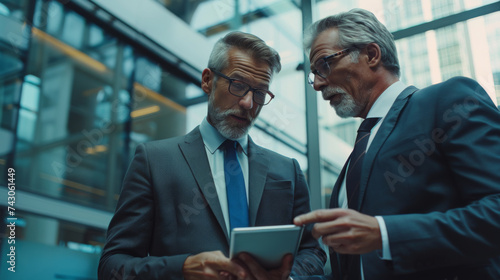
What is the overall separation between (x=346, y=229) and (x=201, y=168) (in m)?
0.80

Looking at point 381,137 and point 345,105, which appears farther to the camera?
point 345,105

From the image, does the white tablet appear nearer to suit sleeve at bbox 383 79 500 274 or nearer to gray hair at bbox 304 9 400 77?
suit sleeve at bbox 383 79 500 274

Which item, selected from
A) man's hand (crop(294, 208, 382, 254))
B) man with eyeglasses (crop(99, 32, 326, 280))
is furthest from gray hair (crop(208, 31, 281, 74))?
man's hand (crop(294, 208, 382, 254))

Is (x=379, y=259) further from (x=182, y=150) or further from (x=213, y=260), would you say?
(x=182, y=150)

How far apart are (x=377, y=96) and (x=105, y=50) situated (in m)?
3.26

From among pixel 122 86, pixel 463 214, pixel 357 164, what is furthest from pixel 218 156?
pixel 122 86

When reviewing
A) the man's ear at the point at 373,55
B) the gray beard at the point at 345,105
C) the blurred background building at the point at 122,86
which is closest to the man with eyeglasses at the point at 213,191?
the gray beard at the point at 345,105

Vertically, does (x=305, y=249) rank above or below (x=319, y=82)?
below

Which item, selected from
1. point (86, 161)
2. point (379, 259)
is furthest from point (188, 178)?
point (86, 161)

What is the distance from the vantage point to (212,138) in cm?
192

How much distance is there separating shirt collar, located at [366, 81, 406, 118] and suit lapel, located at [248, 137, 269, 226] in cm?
49

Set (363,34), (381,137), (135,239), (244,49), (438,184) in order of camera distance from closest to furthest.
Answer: (438,184) → (381,137) → (135,239) → (363,34) → (244,49)

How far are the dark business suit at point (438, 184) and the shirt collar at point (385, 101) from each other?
143mm

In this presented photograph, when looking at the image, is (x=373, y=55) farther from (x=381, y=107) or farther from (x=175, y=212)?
(x=175, y=212)
